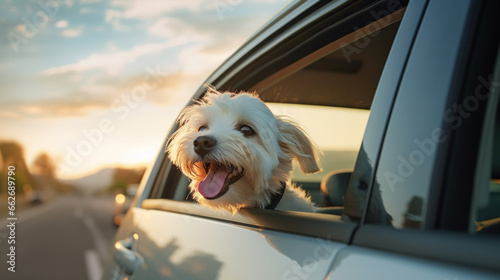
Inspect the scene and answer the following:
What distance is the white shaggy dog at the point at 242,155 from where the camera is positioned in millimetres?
2107

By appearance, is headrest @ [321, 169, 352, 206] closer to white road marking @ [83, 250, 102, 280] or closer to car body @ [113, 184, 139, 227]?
car body @ [113, 184, 139, 227]

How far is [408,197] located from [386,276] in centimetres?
20

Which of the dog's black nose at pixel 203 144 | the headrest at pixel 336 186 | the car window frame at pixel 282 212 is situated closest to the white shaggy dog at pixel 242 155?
the dog's black nose at pixel 203 144

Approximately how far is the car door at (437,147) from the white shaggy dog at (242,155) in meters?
0.90

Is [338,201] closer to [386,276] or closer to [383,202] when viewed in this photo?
[383,202]

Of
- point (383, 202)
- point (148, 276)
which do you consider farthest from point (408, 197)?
point (148, 276)

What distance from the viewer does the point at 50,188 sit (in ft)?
391

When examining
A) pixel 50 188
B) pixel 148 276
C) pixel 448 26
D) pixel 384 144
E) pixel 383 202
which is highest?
pixel 50 188

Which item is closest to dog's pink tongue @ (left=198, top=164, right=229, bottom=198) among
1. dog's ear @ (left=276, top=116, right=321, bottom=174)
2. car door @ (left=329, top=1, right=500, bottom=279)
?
dog's ear @ (left=276, top=116, right=321, bottom=174)

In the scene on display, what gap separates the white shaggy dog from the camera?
6.91ft

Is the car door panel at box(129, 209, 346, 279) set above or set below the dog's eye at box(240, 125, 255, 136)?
below

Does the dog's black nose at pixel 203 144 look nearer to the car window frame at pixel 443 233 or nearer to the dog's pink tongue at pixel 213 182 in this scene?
the dog's pink tongue at pixel 213 182

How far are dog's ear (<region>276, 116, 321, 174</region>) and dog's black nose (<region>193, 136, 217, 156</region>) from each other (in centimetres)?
33

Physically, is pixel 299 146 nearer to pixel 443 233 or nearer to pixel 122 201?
pixel 443 233
